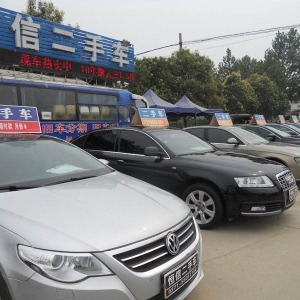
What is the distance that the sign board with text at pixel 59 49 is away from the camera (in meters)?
11.3

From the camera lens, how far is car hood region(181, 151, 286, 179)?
15.0 ft

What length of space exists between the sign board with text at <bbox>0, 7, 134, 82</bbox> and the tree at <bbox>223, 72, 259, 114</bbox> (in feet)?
53.5

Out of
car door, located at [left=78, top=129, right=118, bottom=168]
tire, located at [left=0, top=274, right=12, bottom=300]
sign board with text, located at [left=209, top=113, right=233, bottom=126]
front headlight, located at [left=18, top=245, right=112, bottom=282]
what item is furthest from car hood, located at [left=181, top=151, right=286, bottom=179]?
sign board with text, located at [left=209, top=113, right=233, bottom=126]

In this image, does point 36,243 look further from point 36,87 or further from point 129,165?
point 36,87

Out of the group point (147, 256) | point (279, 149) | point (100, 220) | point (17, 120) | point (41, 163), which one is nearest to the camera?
point (147, 256)

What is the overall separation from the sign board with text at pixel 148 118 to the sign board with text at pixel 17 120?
2678 millimetres

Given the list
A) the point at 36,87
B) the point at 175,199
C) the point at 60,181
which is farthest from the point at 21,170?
the point at 36,87

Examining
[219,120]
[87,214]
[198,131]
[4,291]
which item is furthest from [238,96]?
[4,291]

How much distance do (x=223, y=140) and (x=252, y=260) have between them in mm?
4773

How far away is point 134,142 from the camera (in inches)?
221

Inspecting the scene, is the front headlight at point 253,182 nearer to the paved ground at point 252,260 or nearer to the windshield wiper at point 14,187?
the paved ground at point 252,260

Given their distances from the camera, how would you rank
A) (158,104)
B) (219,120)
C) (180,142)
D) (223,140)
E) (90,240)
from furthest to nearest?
(158,104) → (219,120) → (223,140) → (180,142) → (90,240)

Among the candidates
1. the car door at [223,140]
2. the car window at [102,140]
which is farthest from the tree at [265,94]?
the car window at [102,140]

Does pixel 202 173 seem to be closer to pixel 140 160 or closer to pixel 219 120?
pixel 140 160
